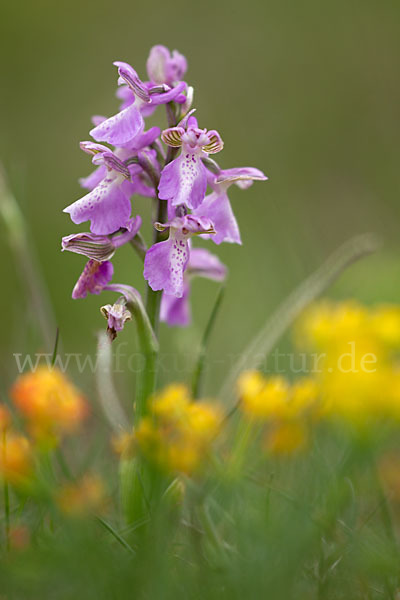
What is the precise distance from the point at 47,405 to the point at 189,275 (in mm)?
676

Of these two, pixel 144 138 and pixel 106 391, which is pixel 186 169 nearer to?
pixel 144 138

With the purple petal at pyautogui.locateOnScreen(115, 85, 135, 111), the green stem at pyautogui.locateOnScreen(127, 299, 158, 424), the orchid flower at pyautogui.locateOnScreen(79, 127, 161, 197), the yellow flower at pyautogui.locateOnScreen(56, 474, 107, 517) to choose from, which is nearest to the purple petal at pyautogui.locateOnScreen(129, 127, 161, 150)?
the orchid flower at pyautogui.locateOnScreen(79, 127, 161, 197)

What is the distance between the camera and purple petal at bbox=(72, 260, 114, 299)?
3.78 feet

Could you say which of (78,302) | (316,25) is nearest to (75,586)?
(78,302)

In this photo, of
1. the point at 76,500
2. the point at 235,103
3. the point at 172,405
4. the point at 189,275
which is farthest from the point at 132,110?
the point at 235,103

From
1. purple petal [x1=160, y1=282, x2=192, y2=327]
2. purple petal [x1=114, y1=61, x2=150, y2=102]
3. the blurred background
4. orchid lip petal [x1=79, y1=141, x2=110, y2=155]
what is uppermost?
the blurred background

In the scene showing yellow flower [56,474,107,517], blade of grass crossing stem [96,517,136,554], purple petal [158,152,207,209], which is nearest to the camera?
yellow flower [56,474,107,517]

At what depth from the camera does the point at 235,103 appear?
4723mm

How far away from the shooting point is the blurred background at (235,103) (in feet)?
12.1

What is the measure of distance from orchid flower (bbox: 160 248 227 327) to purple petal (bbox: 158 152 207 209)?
29 centimetres

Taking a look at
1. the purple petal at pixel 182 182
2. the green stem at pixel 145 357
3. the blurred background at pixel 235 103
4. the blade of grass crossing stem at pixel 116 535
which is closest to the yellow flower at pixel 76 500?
the blade of grass crossing stem at pixel 116 535

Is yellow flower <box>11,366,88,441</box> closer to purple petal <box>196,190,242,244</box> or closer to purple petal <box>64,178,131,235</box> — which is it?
purple petal <box>64,178,131,235</box>

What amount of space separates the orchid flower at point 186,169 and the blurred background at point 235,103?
6.91ft

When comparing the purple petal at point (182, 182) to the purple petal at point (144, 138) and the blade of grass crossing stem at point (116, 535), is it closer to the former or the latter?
the purple petal at point (144, 138)
